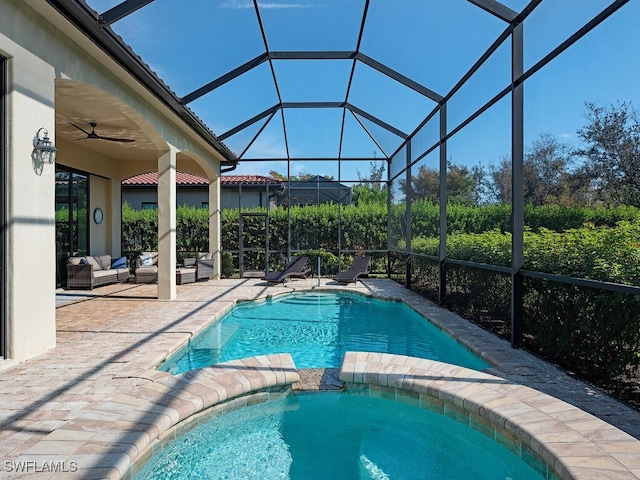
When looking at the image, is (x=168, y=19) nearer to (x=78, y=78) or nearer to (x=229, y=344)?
A: (x=78, y=78)

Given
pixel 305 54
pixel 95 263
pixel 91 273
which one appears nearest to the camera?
pixel 305 54

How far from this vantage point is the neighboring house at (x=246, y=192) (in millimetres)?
14875

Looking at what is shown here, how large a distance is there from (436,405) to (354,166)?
441 inches

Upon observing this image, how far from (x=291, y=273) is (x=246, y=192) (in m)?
6.41

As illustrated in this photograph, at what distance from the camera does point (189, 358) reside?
544 centimetres

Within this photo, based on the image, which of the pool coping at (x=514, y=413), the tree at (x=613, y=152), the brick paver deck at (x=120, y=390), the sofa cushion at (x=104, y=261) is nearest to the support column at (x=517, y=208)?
the brick paver deck at (x=120, y=390)

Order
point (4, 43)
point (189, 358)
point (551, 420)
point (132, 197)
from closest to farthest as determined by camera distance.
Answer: point (551, 420), point (4, 43), point (189, 358), point (132, 197)

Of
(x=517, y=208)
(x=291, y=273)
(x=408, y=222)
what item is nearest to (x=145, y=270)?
(x=291, y=273)

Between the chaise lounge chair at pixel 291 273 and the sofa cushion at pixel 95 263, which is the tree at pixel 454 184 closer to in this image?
the chaise lounge chair at pixel 291 273

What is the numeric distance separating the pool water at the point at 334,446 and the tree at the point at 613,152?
2.30m

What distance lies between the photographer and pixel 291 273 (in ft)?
40.9

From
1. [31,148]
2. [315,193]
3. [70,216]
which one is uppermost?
[315,193]

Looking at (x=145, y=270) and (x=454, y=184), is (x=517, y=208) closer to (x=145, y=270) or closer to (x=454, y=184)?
(x=454, y=184)

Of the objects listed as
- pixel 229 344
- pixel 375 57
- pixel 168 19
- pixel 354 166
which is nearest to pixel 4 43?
pixel 168 19
